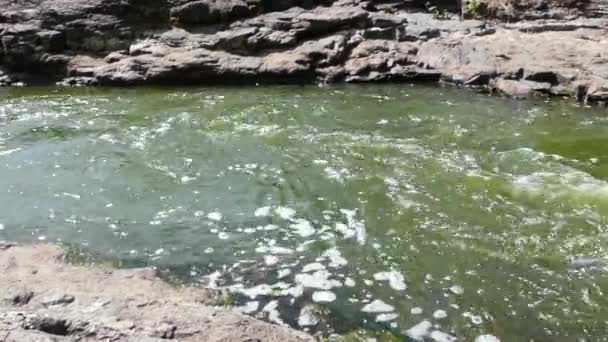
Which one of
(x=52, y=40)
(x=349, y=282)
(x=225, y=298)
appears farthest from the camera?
(x=52, y=40)

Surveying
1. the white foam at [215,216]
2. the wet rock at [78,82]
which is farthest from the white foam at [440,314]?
the wet rock at [78,82]

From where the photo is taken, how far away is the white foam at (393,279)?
5.14 m

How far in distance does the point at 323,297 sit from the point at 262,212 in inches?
75.2

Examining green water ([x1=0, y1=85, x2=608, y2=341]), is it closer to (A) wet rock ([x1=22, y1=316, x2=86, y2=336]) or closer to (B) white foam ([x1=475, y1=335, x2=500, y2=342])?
(B) white foam ([x1=475, y1=335, x2=500, y2=342])

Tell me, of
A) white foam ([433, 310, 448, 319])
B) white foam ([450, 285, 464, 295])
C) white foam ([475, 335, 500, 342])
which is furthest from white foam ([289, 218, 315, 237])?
white foam ([475, 335, 500, 342])

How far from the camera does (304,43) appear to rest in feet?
48.2

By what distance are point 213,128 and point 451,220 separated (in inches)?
186

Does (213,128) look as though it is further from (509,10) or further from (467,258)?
(509,10)

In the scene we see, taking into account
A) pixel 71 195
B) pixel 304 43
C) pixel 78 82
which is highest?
pixel 304 43

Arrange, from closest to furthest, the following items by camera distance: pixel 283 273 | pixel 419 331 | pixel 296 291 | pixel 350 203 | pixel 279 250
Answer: pixel 419 331 < pixel 296 291 < pixel 283 273 < pixel 279 250 < pixel 350 203

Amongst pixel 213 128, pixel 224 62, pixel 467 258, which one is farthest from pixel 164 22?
pixel 467 258

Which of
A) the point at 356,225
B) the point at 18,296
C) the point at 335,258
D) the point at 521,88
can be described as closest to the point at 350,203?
the point at 356,225

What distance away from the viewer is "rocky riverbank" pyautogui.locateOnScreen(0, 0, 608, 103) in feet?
41.3

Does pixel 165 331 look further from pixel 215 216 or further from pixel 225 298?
pixel 215 216
